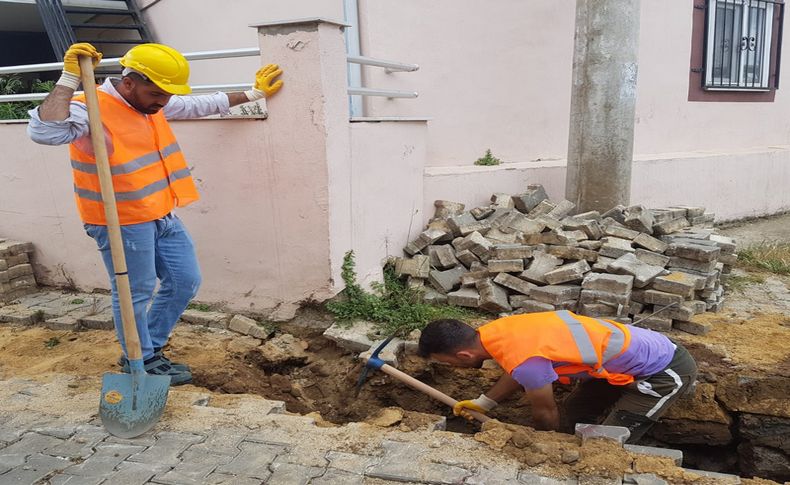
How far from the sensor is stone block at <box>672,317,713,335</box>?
13.8 ft

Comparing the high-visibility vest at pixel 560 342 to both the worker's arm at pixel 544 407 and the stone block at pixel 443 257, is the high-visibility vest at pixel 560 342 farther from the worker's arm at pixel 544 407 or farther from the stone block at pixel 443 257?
the stone block at pixel 443 257

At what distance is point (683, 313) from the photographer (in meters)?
4.23

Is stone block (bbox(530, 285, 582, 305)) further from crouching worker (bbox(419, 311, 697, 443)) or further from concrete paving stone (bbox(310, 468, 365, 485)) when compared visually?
concrete paving stone (bbox(310, 468, 365, 485))

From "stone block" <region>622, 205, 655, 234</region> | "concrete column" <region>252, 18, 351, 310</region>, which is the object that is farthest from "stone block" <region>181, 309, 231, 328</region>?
"stone block" <region>622, 205, 655, 234</region>

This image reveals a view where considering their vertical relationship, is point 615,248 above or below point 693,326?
above

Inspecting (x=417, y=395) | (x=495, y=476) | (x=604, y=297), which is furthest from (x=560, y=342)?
(x=604, y=297)

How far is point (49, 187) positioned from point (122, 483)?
11.1ft

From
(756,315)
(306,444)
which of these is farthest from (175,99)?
(756,315)

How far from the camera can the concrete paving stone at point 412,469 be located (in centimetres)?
249

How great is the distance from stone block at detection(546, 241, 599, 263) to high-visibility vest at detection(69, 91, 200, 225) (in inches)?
117

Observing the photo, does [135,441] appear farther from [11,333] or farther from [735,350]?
[735,350]

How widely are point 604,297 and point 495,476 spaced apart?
7.10ft

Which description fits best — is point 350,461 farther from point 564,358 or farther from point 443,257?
point 443,257

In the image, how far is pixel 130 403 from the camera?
2896mm
